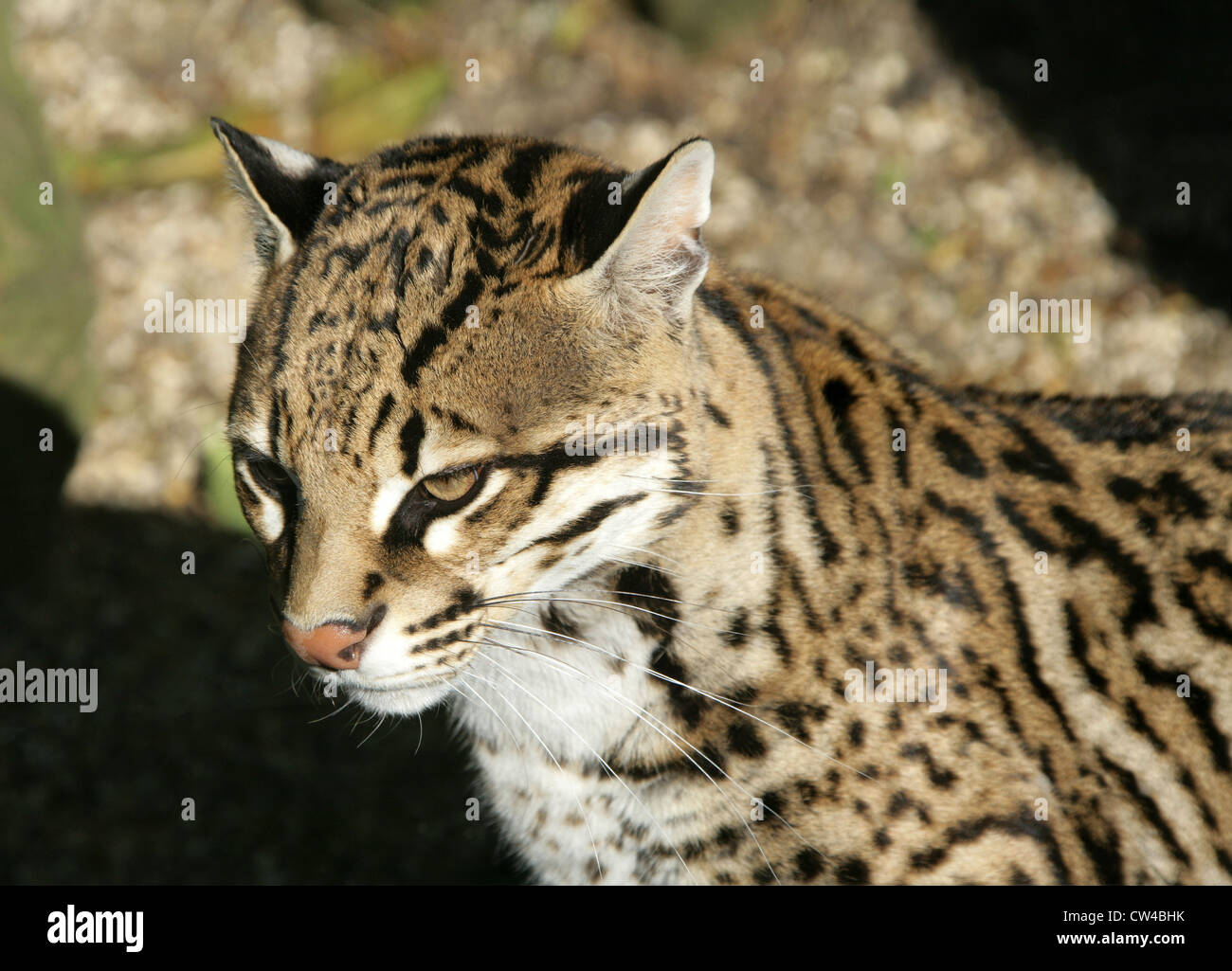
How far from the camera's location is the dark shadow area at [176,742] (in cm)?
564

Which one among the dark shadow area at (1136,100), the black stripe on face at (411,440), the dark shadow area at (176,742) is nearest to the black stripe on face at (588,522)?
the black stripe on face at (411,440)

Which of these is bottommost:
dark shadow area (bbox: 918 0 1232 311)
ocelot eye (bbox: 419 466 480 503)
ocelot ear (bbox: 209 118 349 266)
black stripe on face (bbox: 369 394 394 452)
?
ocelot eye (bbox: 419 466 480 503)

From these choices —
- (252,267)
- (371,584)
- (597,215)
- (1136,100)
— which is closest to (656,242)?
(597,215)

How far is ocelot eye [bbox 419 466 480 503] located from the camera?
309 centimetres

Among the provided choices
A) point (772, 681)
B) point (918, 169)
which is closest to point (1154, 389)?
point (918, 169)

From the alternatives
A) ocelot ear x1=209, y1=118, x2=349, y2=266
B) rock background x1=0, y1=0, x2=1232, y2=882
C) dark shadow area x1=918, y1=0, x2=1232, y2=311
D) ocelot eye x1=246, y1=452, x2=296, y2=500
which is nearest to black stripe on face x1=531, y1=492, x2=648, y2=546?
ocelot eye x1=246, y1=452, x2=296, y2=500

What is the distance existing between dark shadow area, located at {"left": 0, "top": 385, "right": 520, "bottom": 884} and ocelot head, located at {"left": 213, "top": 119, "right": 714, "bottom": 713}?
2.08 metres

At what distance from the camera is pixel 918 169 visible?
819 centimetres

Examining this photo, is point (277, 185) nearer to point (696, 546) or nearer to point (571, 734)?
point (696, 546)

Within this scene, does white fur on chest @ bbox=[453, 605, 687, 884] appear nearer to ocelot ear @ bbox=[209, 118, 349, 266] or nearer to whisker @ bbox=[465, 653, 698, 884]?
whisker @ bbox=[465, 653, 698, 884]

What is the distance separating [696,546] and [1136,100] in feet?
21.9

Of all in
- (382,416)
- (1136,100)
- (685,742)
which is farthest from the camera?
(1136,100)

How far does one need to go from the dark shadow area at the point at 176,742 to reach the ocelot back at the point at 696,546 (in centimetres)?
171

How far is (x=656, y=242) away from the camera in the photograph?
10.1 ft
